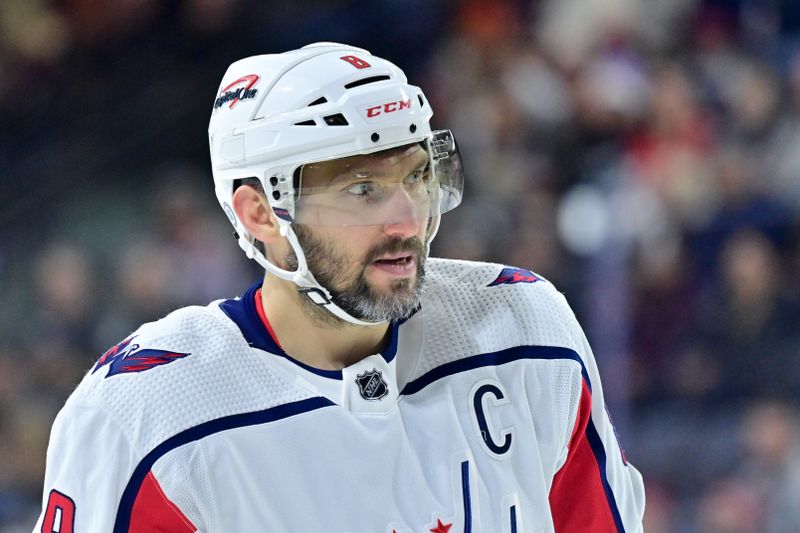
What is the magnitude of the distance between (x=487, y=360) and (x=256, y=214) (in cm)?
42

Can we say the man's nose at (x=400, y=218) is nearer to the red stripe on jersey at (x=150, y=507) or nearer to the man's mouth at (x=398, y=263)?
the man's mouth at (x=398, y=263)

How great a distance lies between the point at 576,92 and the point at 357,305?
10.4ft

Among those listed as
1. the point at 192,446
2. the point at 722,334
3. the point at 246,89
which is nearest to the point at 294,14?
the point at 722,334

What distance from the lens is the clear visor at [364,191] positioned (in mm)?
1701

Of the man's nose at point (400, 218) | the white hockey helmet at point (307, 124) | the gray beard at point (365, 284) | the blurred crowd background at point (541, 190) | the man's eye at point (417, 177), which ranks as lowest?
the blurred crowd background at point (541, 190)

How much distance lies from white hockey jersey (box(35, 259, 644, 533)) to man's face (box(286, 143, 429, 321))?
11 centimetres

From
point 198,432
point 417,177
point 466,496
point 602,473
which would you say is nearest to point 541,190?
point 602,473

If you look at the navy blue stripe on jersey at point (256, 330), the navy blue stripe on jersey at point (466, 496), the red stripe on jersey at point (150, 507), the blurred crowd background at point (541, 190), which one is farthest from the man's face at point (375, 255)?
the blurred crowd background at point (541, 190)

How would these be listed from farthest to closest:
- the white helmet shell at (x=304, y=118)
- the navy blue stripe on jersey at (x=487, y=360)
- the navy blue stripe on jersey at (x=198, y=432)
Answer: the navy blue stripe on jersey at (x=487, y=360) → the white helmet shell at (x=304, y=118) → the navy blue stripe on jersey at (x=198, y=432)

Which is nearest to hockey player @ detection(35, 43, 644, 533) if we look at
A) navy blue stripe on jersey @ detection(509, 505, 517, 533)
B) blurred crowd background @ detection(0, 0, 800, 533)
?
navy blue stripe on jersey @ detection(509, 505, 517, 533)

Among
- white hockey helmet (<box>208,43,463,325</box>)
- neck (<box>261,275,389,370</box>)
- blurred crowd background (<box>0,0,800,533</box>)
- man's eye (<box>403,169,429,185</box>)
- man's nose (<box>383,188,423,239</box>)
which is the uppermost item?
white hockey helmet (<box>208,43,463,325</box>)

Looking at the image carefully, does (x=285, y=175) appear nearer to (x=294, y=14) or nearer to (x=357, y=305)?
(x=357, y=305)

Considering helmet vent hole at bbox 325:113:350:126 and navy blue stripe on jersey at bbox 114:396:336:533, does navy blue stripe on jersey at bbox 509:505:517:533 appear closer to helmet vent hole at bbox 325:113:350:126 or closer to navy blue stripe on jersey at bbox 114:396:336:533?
navy blue stripe on jersey at bbox 114:396:336:533

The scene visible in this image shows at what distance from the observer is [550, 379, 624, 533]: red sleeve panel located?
189 cm
